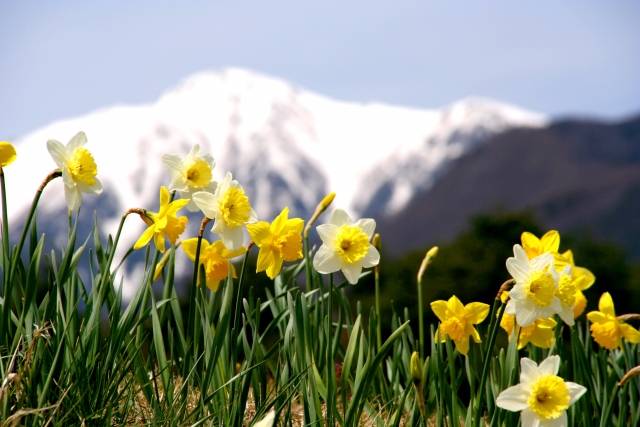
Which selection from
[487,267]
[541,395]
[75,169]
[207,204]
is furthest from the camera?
[487,267]

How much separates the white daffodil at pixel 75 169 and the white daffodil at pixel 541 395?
158 cm

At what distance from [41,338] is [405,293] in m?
19.3

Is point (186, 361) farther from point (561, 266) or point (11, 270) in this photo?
point (561, 266)

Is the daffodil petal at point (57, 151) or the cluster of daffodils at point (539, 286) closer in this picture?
the cluster of daffodils at point (539, 286)

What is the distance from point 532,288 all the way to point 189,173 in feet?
4.19

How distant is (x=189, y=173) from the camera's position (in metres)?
2.89

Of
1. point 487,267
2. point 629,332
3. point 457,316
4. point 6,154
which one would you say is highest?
point 6,154

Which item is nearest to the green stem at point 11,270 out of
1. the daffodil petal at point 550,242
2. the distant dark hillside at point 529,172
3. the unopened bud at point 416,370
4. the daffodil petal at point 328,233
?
the daffodil petal at point 328,233

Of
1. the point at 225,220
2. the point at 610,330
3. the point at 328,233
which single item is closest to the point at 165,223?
the point at 225,220

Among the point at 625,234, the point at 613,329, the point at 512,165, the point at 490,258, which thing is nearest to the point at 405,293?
the point at 490,258

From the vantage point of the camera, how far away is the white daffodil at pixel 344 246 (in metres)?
2.69

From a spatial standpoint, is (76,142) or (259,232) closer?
(259,232)

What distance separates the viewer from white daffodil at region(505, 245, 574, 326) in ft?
8.15

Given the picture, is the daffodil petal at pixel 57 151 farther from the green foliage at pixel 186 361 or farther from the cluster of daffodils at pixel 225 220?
the green foliage at pixel 186 361
